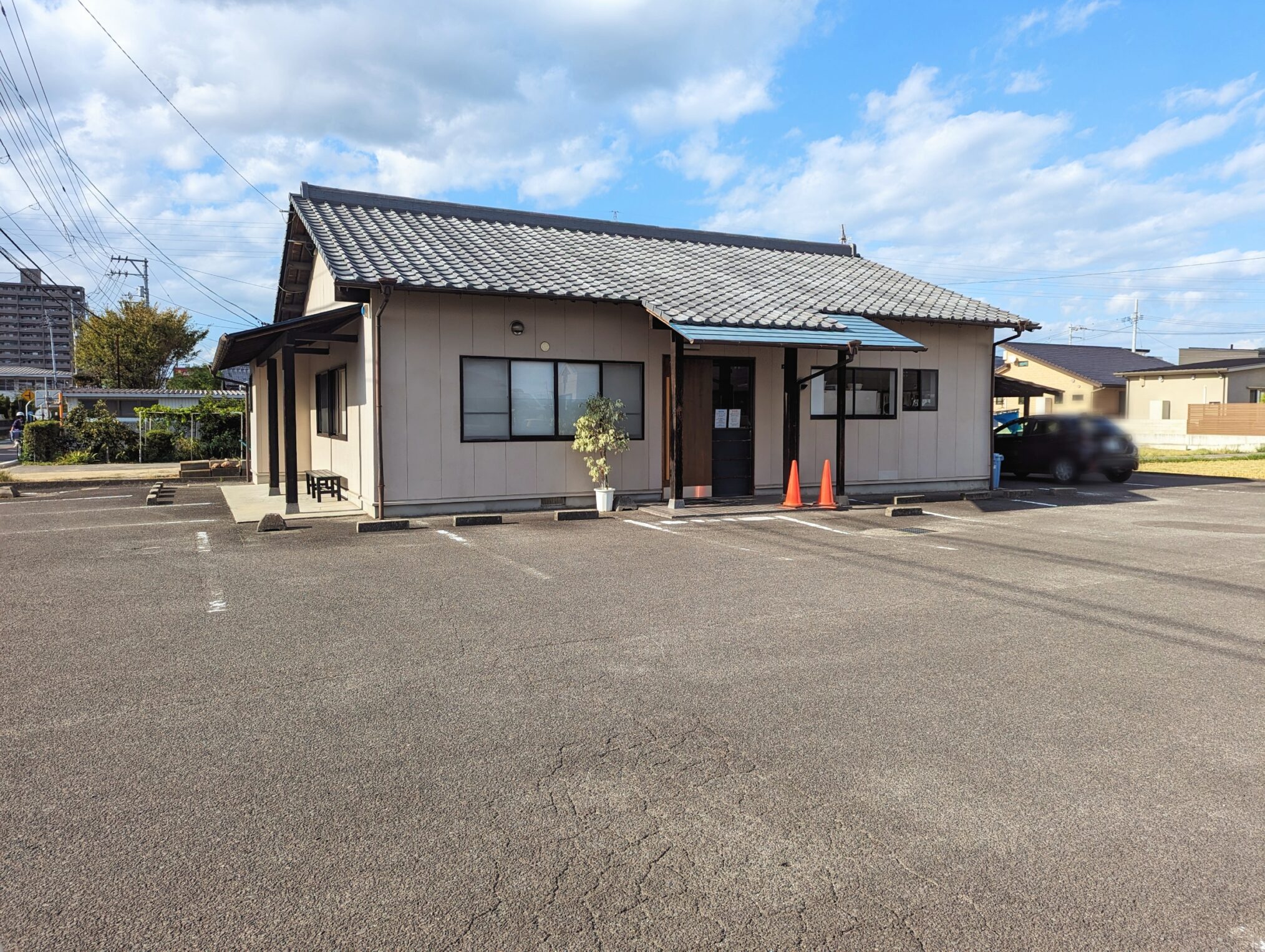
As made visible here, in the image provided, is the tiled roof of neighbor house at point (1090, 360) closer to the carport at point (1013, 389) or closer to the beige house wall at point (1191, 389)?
the beige house wall at point (1191, 389)

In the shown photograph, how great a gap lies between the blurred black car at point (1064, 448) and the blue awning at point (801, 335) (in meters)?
5.07

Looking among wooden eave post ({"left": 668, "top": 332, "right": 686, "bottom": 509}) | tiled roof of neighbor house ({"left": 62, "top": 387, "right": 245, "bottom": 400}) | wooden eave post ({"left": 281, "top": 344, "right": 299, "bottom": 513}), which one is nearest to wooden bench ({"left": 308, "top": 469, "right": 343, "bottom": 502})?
wooden eave post ({"left": 281, "top": 344, "right": 299, "bottom": 513})

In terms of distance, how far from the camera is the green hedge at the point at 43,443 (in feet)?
79.2

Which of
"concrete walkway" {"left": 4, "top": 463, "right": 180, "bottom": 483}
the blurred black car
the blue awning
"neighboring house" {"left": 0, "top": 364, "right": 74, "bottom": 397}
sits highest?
"neighboring house" {"left": 0, "top": 364, "right": 74, "bottom": 397}

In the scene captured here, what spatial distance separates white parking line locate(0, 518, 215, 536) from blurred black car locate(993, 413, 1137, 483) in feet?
47.2

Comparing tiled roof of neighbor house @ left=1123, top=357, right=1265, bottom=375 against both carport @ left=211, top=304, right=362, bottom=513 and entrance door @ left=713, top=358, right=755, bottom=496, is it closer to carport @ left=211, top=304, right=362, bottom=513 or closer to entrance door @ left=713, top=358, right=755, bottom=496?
entrance door @ left=713, top=358, right=755, bottom=496

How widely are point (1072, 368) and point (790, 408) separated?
31.9 m

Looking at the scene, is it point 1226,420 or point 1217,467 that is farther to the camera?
point 1226,420

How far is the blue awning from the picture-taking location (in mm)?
11328

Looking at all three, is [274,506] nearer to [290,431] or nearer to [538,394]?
[290,431]

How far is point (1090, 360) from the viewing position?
1623 inches

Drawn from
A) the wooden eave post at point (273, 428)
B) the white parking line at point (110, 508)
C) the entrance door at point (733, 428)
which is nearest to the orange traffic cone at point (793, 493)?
the entrance door at point (733, 428)

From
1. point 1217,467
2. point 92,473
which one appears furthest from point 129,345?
point 1217,467

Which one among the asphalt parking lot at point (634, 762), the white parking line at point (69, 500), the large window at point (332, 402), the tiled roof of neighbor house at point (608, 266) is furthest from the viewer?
the white parking line at point (69, 500)
